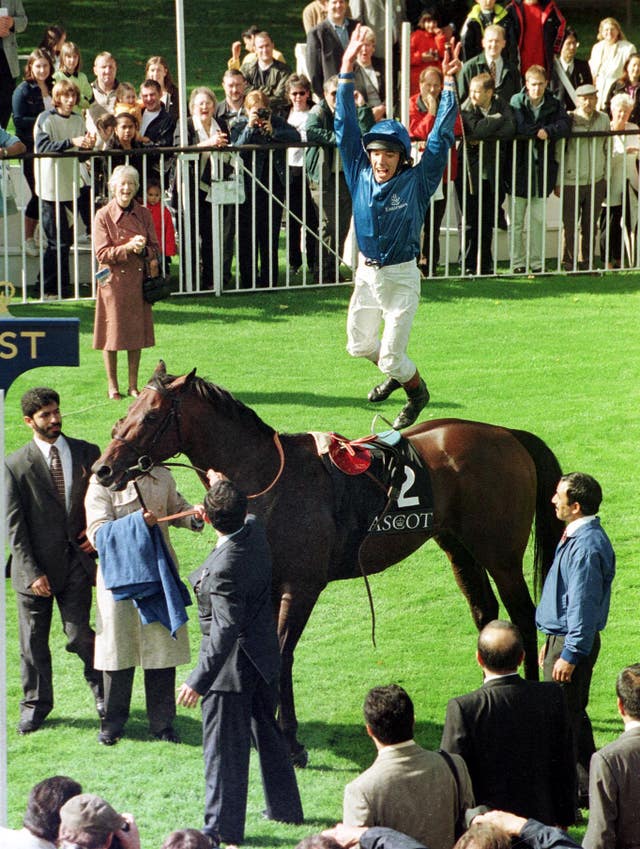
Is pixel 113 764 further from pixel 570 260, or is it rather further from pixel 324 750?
pixel 570 260

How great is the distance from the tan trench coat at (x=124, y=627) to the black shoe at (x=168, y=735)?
351mm

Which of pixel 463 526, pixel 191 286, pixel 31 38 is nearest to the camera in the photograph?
pixel 463 526

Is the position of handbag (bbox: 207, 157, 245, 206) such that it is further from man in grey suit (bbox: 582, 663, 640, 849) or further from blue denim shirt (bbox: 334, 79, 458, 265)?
man in grey suit (bbox: 582, 663, 640, 849)

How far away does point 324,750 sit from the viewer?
779 centimetres

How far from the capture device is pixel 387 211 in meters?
9.38

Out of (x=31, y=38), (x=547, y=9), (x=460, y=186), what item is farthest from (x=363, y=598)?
(x=31, y=38)

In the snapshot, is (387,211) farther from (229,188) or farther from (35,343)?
(229,188)

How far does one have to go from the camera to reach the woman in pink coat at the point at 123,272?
37.4 feet

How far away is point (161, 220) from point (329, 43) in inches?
111

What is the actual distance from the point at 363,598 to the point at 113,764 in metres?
2.35

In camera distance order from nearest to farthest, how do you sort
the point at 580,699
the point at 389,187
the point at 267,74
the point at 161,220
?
the point at 580,699
the point at 389,187
the point at 161,220
the point at 267,74

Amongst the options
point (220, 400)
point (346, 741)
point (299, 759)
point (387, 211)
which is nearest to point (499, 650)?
point (299, 759)

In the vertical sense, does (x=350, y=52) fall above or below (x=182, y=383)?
above

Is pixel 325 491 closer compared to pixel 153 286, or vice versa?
pixel 325 491
